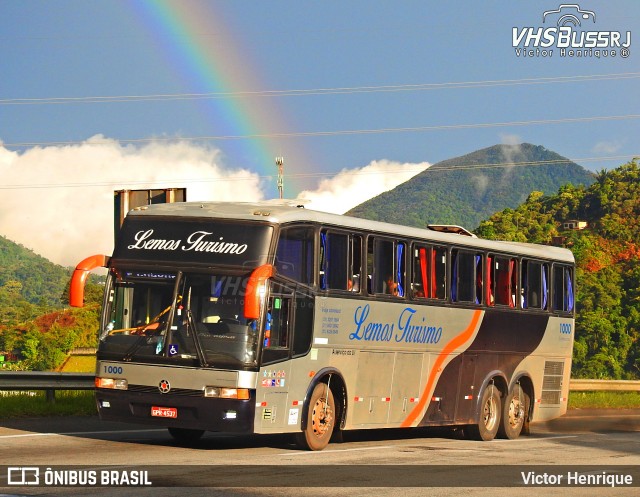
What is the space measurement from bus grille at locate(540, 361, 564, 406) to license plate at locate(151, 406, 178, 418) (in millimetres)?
10171

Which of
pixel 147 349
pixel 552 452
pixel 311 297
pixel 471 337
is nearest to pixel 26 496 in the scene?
pixel 147 349

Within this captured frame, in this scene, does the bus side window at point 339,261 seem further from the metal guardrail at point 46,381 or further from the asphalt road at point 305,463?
the metal guardrail at point 46,381

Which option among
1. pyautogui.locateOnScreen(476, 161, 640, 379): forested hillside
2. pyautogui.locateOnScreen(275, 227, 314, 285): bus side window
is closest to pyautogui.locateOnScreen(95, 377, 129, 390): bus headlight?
pyautogui.locateOnScreen(275, 227, 314, 285): bus side window

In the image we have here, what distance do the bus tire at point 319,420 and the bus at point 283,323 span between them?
2 cm

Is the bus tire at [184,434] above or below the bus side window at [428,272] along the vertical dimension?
below

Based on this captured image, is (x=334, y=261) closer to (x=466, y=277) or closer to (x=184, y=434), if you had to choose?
(x=184, y=434)

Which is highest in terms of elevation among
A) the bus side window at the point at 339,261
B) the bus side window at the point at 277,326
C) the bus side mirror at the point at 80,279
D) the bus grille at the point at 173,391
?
the bus side window at the point at 339,261

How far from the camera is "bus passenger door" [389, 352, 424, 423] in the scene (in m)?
17.9

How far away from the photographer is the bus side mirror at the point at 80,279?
47.3ft

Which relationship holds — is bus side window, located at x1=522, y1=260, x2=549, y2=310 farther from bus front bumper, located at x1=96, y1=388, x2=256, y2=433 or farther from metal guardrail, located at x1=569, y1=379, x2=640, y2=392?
metal guardrail, located at x1=569, y1=379, x2=640, y2=392

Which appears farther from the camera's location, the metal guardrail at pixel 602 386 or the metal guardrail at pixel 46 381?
the metal guardrail at pixel 602 386

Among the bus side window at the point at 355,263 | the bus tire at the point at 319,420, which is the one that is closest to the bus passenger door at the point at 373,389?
the bus tire at the point at 319,420

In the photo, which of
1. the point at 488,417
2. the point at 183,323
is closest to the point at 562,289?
the point at 488,417

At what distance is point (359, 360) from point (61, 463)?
5616mm
